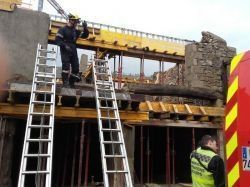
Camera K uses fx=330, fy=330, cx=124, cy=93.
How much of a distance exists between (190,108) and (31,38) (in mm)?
5248

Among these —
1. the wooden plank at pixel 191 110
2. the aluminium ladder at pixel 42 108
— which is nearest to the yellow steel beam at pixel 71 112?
the aluminium ladder at pixel 42 108

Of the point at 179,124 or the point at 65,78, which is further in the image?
the point at 179,124

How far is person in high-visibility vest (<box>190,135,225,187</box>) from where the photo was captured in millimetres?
2932

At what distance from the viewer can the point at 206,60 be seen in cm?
1286

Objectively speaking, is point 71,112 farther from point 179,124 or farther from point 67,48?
point 179,124

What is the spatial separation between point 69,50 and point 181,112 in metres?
3.74

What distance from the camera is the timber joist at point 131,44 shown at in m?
21.4

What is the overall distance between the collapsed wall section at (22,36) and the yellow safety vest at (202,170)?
23.7 feet

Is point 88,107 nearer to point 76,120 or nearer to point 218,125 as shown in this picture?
point 76,120

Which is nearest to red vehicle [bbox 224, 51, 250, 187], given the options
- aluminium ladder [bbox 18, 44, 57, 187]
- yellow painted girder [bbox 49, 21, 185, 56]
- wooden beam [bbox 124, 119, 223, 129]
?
aluminium ladder [bbox 18, 44, 57, 187]

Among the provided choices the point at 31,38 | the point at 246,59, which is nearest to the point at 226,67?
the point at 246,59

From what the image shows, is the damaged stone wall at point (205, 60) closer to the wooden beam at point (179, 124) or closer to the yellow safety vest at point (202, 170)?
the wooden beam at point (179, 124)

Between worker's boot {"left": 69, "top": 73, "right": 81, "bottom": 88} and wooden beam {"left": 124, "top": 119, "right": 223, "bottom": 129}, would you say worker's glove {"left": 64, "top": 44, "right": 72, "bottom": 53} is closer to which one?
worker's boot {"left": 69, "top": 73, "right": 81, "bottom": 88}

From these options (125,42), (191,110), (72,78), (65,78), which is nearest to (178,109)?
(191,110)
